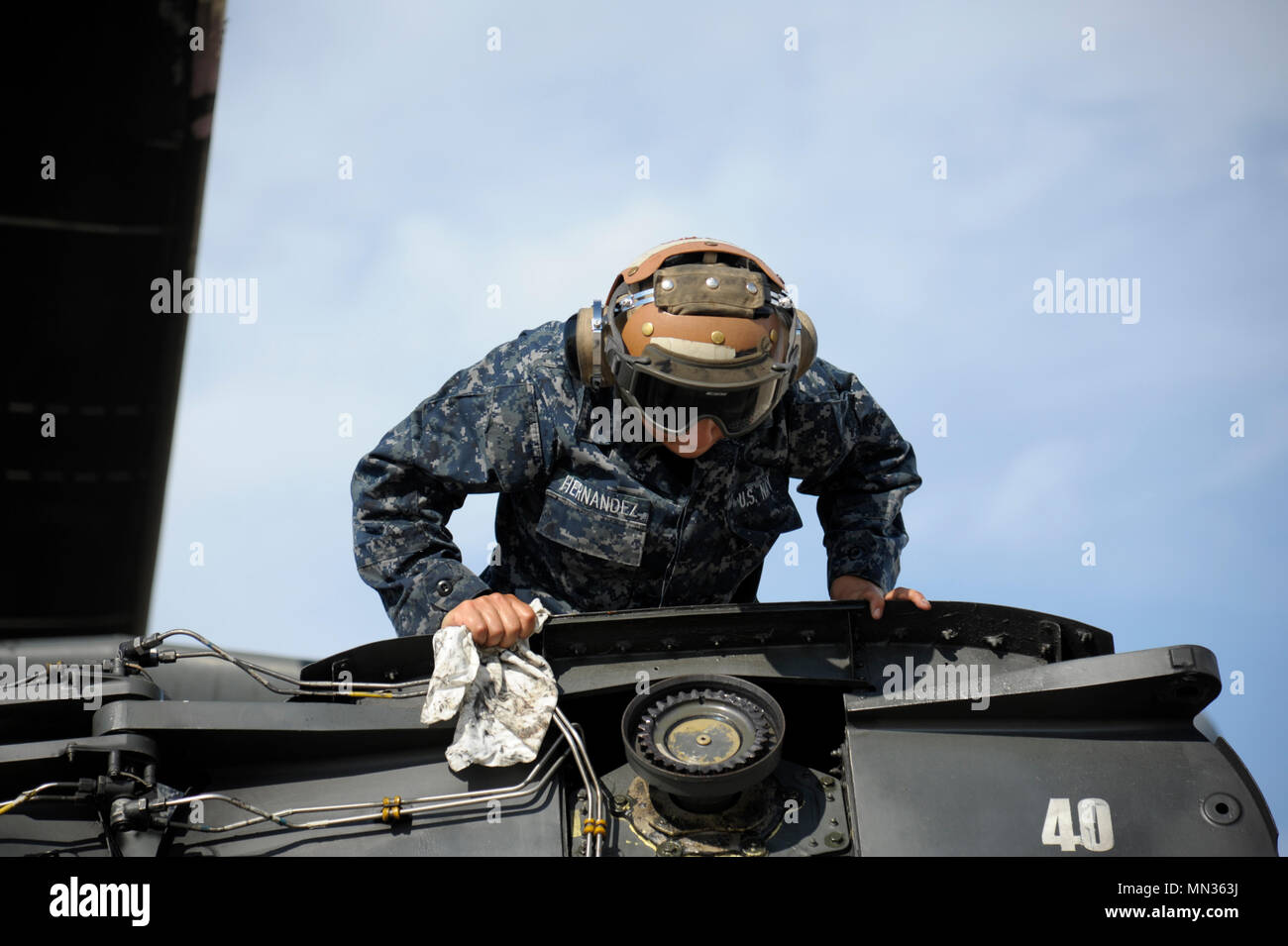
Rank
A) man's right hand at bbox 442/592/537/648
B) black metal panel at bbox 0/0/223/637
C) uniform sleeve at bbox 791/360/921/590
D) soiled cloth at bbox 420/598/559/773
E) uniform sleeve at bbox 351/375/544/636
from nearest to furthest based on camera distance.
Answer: soiled cloth at bbox 420/598/559/773, man's right hand at bbox 442/592/537/648, uniform sleeve at bbox 351/375/544/636, uniform sleeve at bbox 791/360/921/590, black metal panel at bbox 0/0/223/637

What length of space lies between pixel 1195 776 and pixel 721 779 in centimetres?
122

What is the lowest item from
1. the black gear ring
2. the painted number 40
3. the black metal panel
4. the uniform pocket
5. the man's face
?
the painted number 40

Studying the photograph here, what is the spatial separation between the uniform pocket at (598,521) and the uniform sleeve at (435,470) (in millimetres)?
167

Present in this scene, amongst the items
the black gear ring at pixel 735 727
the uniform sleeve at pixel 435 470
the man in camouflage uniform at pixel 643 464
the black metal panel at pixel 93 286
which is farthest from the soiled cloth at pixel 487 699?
the black metal panel at pixel 93 286

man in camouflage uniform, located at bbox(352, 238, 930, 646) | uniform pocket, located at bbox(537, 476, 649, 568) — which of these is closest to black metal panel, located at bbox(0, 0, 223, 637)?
man in camouflage uniform, located at bbox(352, 238, 930, 646)

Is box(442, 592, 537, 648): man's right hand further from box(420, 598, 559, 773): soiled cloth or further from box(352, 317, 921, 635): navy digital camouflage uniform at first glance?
box(352, 317, 921, 635): navy digital camouflage uniform


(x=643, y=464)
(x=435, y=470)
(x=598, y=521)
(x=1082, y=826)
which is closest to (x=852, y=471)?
(x=643, y=464)

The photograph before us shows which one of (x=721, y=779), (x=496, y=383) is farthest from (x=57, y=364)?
(x=721, y=779)

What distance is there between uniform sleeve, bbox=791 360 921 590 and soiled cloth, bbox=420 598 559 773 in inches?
79.6

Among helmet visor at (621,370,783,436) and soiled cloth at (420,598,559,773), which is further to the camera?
helmet visor at (621,370,783,436)

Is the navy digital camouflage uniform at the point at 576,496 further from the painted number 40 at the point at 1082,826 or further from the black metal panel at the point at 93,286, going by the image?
the black metal panel at the point at 93,286

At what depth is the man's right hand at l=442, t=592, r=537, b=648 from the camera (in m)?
3.51

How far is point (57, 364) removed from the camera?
952cm
